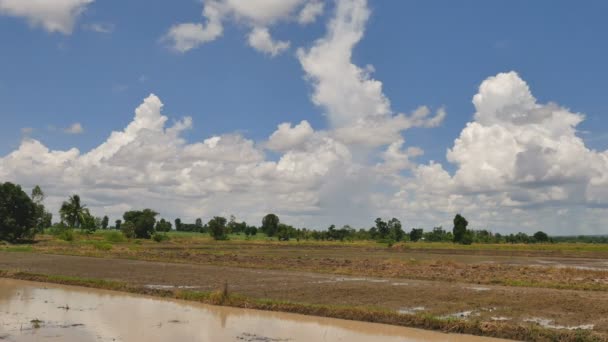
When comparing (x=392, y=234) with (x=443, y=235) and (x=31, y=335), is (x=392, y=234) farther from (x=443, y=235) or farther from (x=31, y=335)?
(x=31, y=335)

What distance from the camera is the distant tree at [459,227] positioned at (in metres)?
107

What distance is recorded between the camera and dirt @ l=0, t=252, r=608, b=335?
18852 mm

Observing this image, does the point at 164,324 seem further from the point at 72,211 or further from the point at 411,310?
the point at 72,211

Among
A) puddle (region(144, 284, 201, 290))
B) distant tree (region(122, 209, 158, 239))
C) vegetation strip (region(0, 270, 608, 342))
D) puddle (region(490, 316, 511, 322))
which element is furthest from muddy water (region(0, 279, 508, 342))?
distant tree (region(122, 209, 158, 239))

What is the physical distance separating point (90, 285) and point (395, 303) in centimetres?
1627

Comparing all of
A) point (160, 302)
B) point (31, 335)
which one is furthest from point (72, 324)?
point (160, 302)

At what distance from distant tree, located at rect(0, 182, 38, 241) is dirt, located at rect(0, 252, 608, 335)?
136 feet

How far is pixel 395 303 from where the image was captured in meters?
20.9

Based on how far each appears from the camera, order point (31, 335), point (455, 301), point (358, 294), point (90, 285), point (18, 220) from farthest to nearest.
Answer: point (18, 220)
point (90, 285)
point (358, 294)
point (455, 301)
point (31, 335)

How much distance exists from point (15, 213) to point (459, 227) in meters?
80.3

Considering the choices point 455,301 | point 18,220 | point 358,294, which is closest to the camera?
point 455,301

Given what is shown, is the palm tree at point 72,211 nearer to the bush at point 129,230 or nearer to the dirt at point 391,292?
the bush at point 129,230

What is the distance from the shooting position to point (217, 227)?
114 metres

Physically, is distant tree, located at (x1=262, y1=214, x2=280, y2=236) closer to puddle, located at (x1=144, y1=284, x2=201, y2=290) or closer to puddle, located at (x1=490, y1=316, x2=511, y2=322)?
puddle, located at (x1=144, y1=284, x2=201, y2=290)
